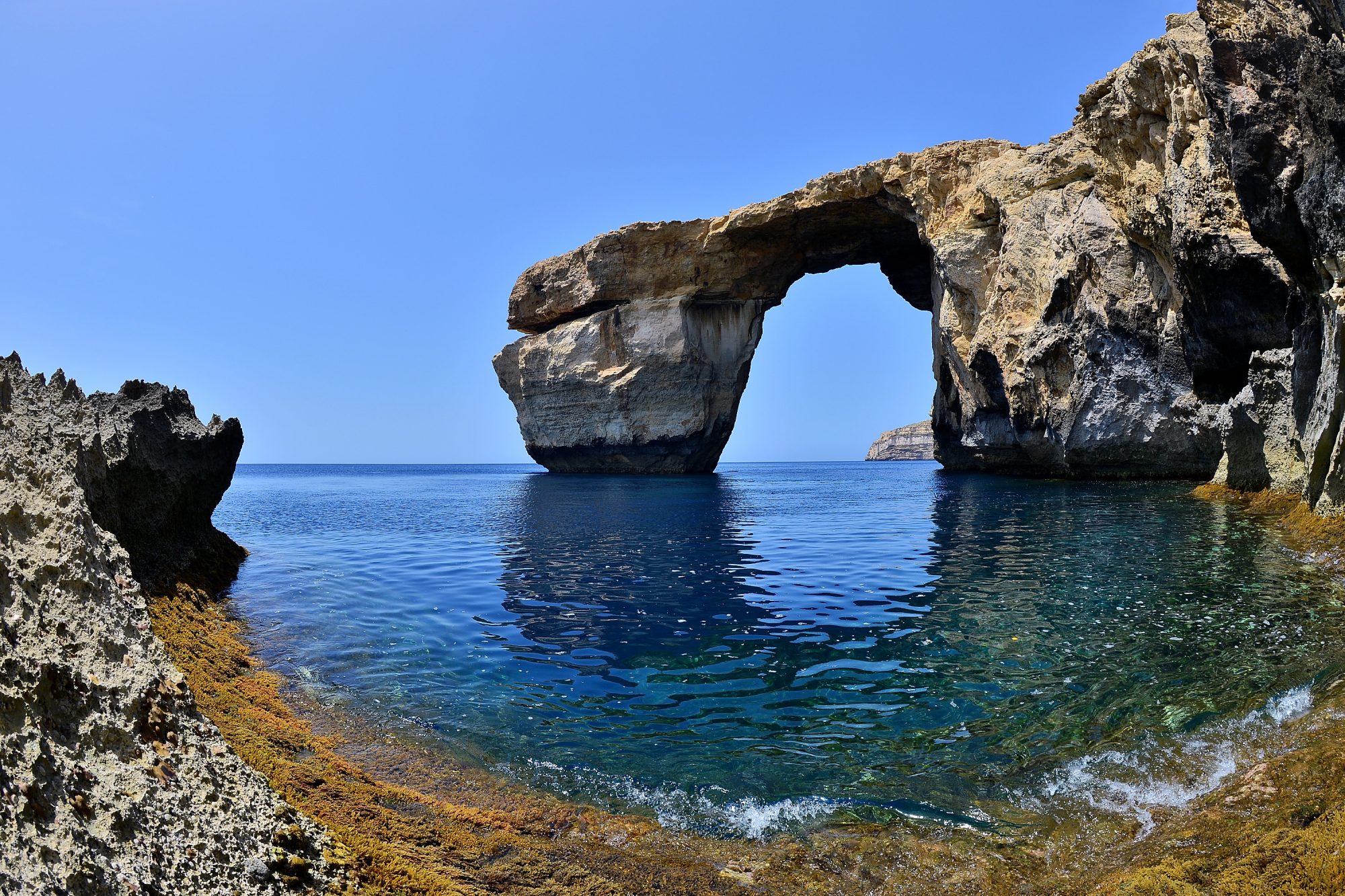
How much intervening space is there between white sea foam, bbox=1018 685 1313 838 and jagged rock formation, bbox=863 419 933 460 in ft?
452

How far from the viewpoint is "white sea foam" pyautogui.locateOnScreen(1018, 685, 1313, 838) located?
168 inches

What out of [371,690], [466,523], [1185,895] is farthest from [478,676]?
[466,523]

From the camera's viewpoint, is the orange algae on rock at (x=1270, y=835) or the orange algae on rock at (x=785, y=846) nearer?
the orange algae on rock at (x=1270, y=835)

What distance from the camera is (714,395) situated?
4731 cm

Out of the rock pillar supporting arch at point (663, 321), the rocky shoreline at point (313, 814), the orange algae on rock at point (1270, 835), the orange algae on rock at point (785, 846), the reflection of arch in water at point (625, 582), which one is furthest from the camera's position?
the rock pillar supporting arch at point (663, 321)

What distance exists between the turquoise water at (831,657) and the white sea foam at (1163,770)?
2 centimetres

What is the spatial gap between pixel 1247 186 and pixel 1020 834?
43.4ft

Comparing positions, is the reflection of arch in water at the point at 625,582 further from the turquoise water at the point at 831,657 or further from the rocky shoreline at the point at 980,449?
the rocky shoreline at the point at 980,449

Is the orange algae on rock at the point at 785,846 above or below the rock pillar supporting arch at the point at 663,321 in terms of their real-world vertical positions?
below

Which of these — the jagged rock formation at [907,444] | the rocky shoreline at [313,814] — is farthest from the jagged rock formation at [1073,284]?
the jagged rock formation at [907,444]

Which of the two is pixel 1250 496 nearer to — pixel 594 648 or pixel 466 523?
pixel 594 648

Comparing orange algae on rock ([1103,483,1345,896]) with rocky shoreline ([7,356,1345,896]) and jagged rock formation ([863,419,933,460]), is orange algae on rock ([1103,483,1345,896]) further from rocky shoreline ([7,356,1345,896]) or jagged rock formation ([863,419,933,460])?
jagged rock formation ([863,419,933,460])

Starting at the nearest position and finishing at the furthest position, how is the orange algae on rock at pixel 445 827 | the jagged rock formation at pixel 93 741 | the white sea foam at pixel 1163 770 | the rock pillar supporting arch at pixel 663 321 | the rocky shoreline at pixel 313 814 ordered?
the jagged rock formation at pixel 93 741, the rocky shoreline at pixel 313 814, the orange algae on rock at pixel 445 827, the white sea foam at pixel 1163 770, the rock pillar supporting arch at pixel 663 321

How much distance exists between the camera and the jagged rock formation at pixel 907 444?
141 m
